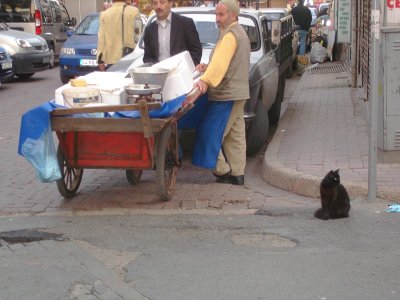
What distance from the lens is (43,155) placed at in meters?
6.09

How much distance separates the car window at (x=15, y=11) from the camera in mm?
20500

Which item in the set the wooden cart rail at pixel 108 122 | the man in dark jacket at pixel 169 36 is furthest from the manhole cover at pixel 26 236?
the man in dark jacket at pixel 169 36

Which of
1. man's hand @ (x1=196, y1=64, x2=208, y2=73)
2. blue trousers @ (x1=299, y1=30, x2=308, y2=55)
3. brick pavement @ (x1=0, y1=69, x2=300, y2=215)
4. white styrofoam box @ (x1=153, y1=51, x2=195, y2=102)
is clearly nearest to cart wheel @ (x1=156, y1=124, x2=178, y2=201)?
brick pavement @ (x1=0, y1=69, x2=300, y2=215)

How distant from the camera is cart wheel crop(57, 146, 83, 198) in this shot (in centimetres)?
655

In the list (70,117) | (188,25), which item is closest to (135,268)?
(70,117)

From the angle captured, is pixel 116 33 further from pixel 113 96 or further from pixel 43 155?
pixel 43 155

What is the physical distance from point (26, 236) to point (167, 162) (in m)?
1.59

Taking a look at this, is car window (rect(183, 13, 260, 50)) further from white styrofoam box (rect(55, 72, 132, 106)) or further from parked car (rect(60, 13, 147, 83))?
parked car (rect(60, 13, 147, 83))

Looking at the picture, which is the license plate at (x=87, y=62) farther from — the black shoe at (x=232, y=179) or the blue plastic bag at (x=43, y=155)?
the blue plastic bag at (x=43, y=155)

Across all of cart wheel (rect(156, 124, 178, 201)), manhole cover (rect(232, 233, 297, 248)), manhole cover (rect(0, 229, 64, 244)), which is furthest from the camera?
cart wheel (rect(156, 124, 178, 201))

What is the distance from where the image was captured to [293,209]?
21.3 ft

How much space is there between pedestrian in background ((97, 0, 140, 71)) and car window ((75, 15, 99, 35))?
7233mm

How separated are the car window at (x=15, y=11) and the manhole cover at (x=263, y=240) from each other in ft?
53.1

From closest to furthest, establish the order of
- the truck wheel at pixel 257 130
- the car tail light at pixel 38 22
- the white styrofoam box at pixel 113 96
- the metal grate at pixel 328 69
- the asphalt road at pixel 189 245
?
the asphalt road at pixel 189 245 → the white styrofoam box at pixel 113 96 → the truck wheel at pixel 257 130 → the metal grate at pixel 328 69 → the car tail light at pixel 38 22
